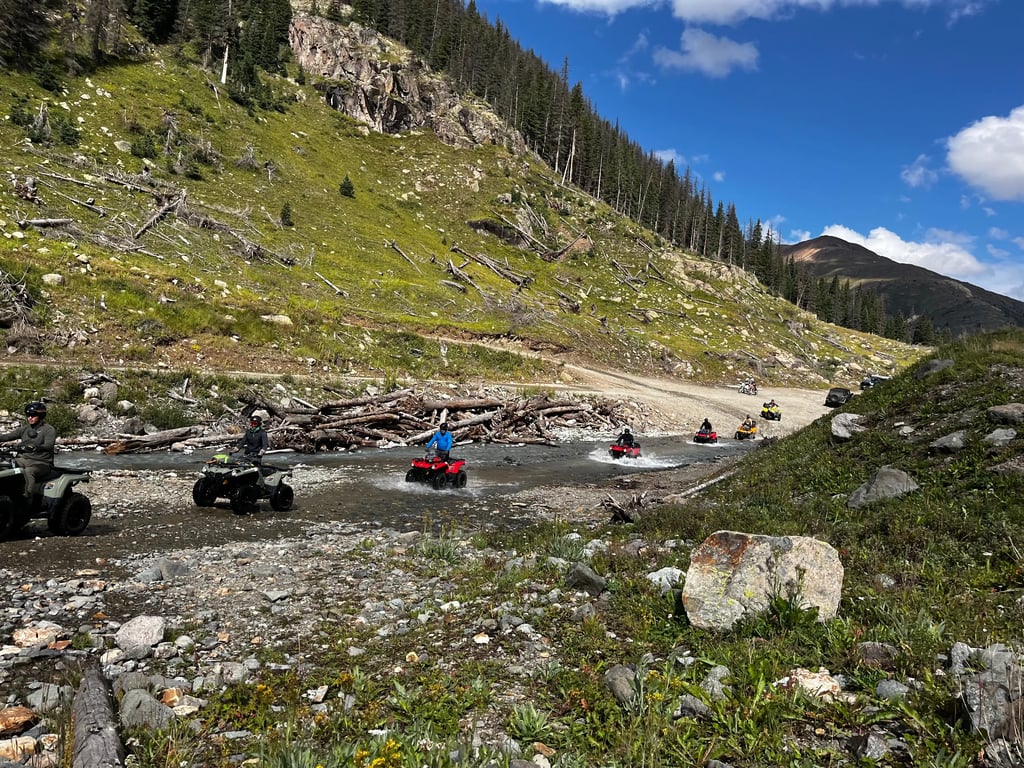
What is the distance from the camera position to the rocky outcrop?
9800 cm

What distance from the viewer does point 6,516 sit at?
9.90m

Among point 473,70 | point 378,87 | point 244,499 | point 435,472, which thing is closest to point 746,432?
point 435,472

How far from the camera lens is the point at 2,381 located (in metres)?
20.5

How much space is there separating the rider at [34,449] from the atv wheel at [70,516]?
A: 1.83 feet

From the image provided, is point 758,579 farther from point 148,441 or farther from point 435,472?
point 148,441

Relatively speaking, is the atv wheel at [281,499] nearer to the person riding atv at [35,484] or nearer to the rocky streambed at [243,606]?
the rocky streambed at [243,606]

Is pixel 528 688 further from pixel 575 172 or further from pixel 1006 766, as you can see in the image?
pixel 575 172

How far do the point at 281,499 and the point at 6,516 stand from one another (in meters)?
5.54

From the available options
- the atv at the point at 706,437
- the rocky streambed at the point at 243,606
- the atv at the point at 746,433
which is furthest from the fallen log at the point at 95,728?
the atv at the point at 746,433

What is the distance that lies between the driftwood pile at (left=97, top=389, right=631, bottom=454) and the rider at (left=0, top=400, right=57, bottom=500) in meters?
10.9

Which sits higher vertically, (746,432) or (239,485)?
A: (746,432)

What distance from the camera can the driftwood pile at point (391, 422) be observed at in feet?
73.5

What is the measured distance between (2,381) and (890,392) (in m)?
31.9

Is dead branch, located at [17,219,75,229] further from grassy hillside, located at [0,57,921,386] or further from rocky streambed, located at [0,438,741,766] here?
rocky streambed, located at [0,438,741,766]
